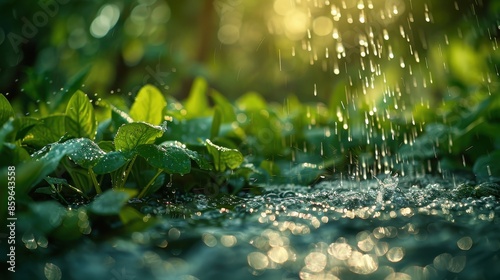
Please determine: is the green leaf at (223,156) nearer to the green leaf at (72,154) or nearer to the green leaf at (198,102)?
the green leaf at (72,154)

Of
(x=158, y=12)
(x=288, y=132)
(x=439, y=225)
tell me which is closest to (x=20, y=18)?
(x=158, y=12)

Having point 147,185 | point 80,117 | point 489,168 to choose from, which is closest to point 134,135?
point 147,185

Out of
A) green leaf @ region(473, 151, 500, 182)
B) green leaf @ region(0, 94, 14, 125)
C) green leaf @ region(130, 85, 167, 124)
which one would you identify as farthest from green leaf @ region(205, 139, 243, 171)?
green leaf @ region(473, 151, 500, 182)

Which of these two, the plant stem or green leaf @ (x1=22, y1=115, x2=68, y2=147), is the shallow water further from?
green leaf @ (x1=22, y1=115, x2=68, y2=147)

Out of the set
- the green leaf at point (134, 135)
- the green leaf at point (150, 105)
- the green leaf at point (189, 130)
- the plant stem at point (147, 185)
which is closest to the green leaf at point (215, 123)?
the green leaf at point (189, 130)

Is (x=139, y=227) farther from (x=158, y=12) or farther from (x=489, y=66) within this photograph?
(x=158, y=12)
